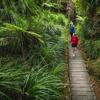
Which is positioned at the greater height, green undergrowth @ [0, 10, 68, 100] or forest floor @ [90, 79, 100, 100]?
green undergrowth @ [0, 10, 68, 100]

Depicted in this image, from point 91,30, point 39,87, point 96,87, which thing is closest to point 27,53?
point 96,87

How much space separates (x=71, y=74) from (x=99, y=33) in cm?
443

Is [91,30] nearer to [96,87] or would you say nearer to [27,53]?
[27,53]

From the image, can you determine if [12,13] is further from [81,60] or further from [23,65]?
[81,60]

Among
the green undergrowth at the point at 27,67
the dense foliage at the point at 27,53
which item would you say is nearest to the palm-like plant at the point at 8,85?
the green undergrowth at the point at 27,67

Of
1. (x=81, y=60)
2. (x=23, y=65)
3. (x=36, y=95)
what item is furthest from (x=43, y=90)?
(x=81, y=60)

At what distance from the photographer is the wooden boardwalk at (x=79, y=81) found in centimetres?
951

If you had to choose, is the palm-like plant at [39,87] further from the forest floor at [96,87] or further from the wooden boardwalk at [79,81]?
the forest floor at [96,87]

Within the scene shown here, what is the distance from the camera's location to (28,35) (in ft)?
36.6

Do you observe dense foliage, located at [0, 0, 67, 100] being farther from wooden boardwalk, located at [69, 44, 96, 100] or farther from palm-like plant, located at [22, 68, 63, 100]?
wooden boardwalk, located at [69, 44, 96, 100]

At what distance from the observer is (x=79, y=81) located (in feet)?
→ 36.5

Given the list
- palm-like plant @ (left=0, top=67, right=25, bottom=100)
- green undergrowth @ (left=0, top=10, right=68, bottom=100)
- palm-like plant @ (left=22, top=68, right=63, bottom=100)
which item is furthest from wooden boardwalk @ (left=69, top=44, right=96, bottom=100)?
palm-like plant @ (left=0, top=67, right=25, bottom=100)

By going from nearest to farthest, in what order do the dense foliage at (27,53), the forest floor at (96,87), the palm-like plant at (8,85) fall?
the palm-like plant at (8,85), the dense foliage at (27,53), the forest floor at (96,87)

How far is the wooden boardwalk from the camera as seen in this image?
9508mm
